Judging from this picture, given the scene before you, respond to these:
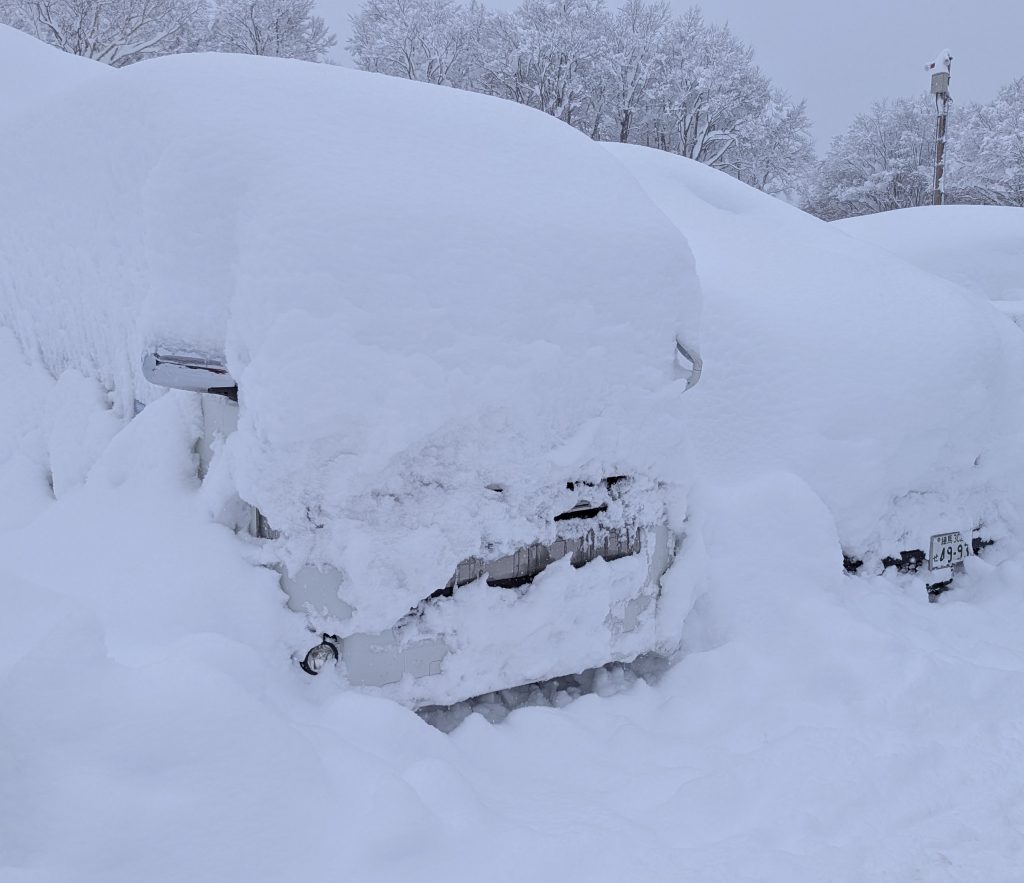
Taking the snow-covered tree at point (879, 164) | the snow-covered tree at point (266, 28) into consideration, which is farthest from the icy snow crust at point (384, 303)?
the snow-covered tree at point (879, 164)

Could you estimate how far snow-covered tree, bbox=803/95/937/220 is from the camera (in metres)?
31.9

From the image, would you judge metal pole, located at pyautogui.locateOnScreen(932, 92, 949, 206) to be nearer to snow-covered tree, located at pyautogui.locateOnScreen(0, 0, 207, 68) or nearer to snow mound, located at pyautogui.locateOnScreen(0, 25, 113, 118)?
snow mound, located at pyautogui.locateOnScreen(0, 25, 113, 118)

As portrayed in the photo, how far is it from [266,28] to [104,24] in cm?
453

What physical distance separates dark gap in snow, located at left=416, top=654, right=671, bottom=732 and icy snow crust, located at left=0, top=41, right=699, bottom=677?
0.37 m

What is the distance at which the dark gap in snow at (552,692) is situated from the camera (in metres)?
A: 2.63

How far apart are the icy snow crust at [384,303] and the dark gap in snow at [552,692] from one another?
0.37 metres

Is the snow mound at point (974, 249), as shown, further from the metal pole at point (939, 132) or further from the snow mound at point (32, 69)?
the metal pole at point (939, 132)

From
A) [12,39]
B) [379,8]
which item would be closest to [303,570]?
[12,39]

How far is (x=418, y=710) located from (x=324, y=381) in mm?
1055

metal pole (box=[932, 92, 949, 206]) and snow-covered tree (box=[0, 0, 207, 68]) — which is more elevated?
snow-covered tree (box=[0, 0, 207, 68])

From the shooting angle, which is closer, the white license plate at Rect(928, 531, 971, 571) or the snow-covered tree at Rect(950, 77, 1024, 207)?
the white license plate at Rect(928, 531, 971, 571)

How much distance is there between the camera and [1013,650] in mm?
3430

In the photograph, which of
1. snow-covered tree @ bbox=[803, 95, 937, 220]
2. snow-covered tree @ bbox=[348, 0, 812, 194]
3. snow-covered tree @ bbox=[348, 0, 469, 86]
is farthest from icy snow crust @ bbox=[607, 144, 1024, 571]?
snow-covered tree @ bbox=[803, 95, 937, 220]

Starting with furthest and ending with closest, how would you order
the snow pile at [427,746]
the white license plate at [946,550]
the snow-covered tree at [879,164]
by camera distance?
the snow-covered tree at [879,164] → the white license plate at [946,550] → the snow pile at [427,746]
